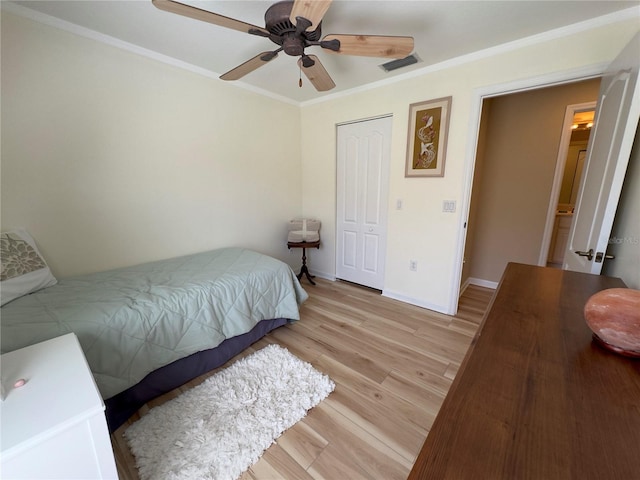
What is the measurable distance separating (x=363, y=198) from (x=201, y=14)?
7.39 ft

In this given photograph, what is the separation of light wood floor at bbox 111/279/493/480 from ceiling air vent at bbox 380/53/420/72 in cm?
237

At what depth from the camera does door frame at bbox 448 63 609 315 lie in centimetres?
175

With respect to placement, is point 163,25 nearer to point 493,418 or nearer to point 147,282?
point 147,282

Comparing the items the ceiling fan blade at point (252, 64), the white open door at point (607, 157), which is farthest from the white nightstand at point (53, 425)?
the white open door at point (607, 157)

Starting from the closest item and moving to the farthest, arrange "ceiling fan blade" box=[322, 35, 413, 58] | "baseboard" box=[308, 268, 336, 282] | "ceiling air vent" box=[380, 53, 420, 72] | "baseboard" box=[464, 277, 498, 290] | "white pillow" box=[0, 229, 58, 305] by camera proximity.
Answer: "ceiling fan blade" box=[322, 35, 413, 58], "white pillow" box=[0, 229, 58, 305], "ceiling air vent" box=[380, 53, 420, 72], "baseboard" box=[464, 277, 498, 290], "baseboard" box=[308, 268, 336, 282]

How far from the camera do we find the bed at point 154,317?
1294 mm

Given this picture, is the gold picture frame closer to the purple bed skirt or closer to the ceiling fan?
the ceiling fan

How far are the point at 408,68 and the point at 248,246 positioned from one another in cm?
250

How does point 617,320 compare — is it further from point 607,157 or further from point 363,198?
point 363,198

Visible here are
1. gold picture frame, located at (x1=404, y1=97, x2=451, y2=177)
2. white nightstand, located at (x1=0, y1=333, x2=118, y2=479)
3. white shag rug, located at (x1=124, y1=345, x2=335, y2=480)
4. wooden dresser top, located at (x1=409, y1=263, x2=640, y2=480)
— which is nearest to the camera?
wooden dresser top, located at (x1=409, y1=263, x2=640, y2=480)

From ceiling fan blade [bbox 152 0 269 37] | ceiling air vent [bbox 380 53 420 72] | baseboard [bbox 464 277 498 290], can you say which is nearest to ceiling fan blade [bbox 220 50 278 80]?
ceiling fan blade [bbox 152 0 269 37]

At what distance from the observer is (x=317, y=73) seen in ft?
5.73

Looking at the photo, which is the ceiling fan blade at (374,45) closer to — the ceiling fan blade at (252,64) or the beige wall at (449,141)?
the ceiling fan blade at (252,64)

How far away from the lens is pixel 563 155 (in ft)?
9.02
